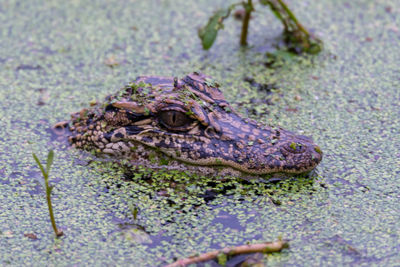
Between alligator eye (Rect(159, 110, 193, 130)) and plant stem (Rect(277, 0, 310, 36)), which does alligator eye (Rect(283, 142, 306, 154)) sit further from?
plant stem (Rect(277, 0, 310, 36))

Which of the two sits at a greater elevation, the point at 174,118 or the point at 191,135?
the point at 174,118

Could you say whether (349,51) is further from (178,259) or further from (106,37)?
(178,259)

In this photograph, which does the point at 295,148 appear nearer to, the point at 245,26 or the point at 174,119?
the point at 174,119

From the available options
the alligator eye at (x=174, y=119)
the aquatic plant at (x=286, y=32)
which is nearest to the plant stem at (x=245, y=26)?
the aquatic plant at (x=286, y=32)

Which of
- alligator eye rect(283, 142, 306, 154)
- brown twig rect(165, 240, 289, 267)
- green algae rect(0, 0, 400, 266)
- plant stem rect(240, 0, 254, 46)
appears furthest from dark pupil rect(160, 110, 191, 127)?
plant stem rect(240, 0, 254, 46)

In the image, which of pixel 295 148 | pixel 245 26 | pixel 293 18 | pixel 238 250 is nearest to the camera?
pixel 238 250

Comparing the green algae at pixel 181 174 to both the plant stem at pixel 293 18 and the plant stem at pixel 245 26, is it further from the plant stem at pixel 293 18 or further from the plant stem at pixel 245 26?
the plant stem at pixel 293 18

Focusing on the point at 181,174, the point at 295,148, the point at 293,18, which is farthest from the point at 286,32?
A: the point at 181,174
